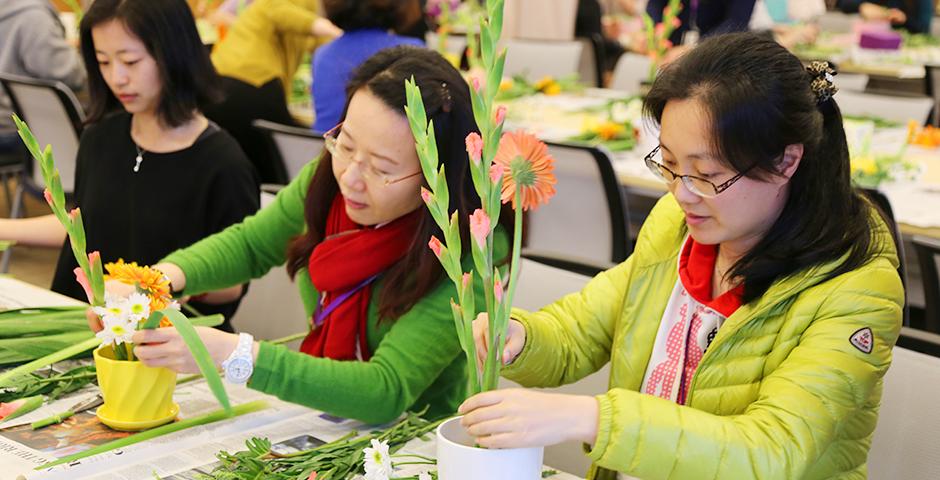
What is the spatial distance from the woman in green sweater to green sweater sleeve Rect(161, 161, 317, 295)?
189 millimetres

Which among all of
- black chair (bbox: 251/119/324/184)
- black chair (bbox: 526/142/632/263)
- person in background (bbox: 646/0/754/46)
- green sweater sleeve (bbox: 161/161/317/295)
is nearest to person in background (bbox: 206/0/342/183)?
black chair (bbox: 251/119/324/184)

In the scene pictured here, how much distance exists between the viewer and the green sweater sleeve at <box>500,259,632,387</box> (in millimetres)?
1746

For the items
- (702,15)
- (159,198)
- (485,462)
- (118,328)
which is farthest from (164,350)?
(702,15)

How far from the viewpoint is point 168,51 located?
248 centimetres

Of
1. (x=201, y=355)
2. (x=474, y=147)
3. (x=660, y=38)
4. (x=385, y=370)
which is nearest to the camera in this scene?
(x=474, y=147)

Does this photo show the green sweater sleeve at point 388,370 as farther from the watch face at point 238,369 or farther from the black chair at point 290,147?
A: the black chair at point 290,147

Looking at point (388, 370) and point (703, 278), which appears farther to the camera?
point (388, 370)

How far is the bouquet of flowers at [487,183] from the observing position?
118 cm

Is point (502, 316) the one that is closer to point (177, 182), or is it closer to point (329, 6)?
point (177, 182)

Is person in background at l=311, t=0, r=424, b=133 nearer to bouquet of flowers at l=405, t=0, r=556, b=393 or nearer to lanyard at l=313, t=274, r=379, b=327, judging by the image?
lanyard at l=313, t=274, r=379, b=327

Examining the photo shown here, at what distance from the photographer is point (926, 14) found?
7.54 metres

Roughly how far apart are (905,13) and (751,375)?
685 cm

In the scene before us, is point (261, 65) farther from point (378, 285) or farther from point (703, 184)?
point (703, 184)

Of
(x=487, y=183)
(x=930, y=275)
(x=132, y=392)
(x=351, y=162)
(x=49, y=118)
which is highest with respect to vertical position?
(x=487, y=183)
